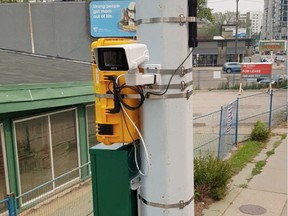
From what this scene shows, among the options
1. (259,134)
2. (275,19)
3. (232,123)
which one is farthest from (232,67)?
(275,19)

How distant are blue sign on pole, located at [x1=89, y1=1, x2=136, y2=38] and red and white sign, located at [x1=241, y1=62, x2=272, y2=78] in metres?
12.6

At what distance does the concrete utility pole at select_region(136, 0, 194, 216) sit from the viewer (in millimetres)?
2111

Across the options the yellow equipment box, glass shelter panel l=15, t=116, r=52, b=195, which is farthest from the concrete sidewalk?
the yellow equipment box

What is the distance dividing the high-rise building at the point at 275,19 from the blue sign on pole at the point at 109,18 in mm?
115309

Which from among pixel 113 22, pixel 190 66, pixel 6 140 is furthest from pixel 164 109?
pixel 113 22

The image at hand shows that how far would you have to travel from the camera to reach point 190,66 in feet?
7.54

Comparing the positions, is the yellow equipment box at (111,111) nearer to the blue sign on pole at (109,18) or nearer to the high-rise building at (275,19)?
the blue sign on pole at (109,18)

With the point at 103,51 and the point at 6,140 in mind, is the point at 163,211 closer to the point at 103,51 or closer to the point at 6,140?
the point at 103,51

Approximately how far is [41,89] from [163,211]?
520 centimetres

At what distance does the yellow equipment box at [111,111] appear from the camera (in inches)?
86.6

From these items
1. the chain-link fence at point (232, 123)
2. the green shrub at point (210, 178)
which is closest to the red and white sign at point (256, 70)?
the chain-link fence at point (232, 123)

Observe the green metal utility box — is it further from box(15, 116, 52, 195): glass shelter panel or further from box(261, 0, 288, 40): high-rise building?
box(261, 0, 288, 40): high-rise building

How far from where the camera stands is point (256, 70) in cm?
2559

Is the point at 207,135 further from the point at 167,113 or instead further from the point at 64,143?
the point at 167,113
